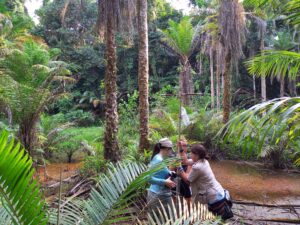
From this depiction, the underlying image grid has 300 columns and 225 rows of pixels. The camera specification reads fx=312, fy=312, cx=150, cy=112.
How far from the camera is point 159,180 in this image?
131 inches

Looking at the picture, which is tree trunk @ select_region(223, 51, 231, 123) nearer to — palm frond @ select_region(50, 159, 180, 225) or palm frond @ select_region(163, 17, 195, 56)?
palm frond @ select_region(163, 17, 195, 56)

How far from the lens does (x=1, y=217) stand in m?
2.07

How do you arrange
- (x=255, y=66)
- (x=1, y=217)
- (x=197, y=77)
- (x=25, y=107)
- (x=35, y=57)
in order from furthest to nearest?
(x=197, y=77) → (x=35, y=57) → (x=25, y=107) → (x=255, y=66) → (x=1, y=217)

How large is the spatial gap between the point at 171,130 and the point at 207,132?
1291 mm

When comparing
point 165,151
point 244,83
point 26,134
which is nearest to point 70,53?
point 244,83

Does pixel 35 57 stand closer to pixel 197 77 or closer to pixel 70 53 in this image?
pixel 70 53

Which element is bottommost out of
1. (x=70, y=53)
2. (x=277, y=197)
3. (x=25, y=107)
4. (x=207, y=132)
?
(x=277, y=197)

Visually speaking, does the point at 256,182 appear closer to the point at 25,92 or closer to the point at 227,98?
the point at 227,98

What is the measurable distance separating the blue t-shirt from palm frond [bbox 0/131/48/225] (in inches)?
71.6

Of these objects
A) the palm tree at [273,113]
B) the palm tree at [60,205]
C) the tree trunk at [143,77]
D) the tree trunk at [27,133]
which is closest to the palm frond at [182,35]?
the tree trunk at [143,77]

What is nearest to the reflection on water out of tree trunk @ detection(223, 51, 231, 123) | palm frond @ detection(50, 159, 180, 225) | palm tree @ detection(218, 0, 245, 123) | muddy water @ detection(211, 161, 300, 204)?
muddy water @ detection(211, 161, 300, 204)

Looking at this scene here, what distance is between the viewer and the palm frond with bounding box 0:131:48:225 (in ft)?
4.70

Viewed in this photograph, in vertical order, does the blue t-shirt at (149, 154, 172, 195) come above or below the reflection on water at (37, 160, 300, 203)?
above

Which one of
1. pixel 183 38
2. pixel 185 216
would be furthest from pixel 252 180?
pixel 183 38
